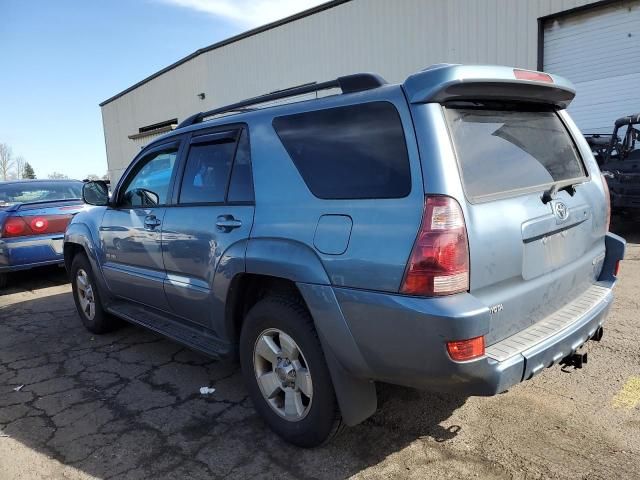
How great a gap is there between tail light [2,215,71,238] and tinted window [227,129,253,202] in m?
5.25

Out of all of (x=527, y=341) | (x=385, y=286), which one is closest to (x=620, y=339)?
(x=527, y=341)

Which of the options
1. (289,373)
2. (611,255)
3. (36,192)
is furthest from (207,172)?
(36,192)

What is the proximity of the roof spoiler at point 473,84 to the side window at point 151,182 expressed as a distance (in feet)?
7.11

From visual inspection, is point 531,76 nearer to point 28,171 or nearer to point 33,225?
point 33,225

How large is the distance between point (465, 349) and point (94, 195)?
3.77 m

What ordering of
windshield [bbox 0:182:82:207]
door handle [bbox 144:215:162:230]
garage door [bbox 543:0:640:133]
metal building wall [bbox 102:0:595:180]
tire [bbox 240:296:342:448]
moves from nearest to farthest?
tire [bbox 240:296:342:448], door handle [bbox 144:215:162:230], windshield [bbox 0:182:82:207], garage door [bbox 543:0:640:133], metal building wall [bbox 102:0:595:180]

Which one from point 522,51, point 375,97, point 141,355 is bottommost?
point 141,355

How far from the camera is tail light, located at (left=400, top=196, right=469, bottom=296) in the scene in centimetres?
208

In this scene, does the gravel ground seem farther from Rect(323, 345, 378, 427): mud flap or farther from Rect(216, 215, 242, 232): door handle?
Rect(216, 215, 242, 232): door handle

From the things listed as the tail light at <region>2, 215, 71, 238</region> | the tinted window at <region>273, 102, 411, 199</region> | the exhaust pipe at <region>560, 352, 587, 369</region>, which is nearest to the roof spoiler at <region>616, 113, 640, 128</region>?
the exhaust pipe at <region>560, 352, 587, 369</region>

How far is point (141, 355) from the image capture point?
4.39 metres

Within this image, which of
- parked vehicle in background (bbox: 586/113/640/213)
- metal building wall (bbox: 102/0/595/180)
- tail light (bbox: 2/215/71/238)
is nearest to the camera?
tail light (bbox: 2/215/71/238)

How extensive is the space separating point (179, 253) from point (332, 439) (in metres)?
1.63

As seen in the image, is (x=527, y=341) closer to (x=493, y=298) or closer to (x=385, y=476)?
(x=493, y=298)
